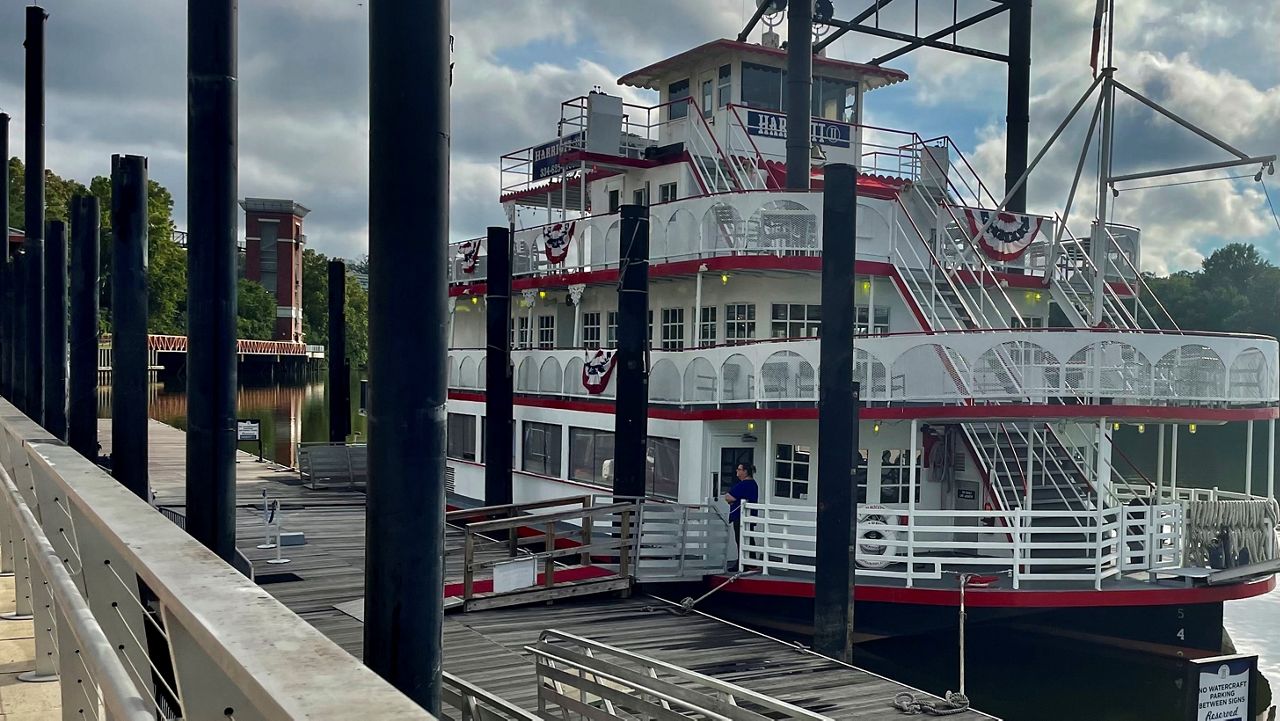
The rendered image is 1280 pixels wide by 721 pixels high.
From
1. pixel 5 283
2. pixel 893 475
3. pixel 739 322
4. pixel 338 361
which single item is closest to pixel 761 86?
pixel 739 322

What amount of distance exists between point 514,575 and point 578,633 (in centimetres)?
160

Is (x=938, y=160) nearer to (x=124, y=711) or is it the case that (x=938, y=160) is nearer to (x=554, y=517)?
(x=554, y=517)

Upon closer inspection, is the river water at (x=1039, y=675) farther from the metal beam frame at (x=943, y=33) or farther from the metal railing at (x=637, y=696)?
the metal beam frame at (x=943, y=33)

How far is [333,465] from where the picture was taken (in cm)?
2572

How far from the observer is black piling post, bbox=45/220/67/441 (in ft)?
61.4

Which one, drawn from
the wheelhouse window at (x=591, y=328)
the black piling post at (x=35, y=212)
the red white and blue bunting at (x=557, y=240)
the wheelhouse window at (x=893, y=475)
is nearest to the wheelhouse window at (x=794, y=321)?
the wheelhouse window at (x=893, y=475)

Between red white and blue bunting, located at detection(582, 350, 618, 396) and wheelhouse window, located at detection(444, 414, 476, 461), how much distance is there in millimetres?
5711

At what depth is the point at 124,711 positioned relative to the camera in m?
1.87

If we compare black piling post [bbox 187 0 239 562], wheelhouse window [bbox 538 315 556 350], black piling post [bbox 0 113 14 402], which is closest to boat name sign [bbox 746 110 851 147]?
wheelhouse window [bbox 538 315 556 350]

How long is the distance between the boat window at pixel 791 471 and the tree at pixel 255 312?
86.8 metres

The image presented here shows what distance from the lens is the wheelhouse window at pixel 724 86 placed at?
2325 centimetres

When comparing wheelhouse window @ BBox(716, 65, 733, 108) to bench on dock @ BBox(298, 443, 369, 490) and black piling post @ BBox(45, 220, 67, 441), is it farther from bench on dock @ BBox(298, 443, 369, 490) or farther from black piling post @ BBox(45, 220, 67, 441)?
black piling post @ BBox(45, 220, 67, 441)

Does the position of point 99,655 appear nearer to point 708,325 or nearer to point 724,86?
point 708,325

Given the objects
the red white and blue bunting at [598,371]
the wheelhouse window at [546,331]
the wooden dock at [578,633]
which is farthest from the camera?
the wheelhouse window at [546,331]
